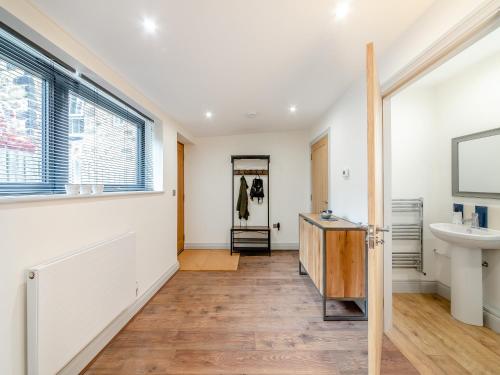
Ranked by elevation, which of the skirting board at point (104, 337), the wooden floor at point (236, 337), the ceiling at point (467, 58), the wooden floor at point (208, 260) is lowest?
the wooden floor at point (236, 337)

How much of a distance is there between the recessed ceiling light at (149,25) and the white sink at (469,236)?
2.85m

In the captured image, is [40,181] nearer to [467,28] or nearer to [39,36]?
[39,36]

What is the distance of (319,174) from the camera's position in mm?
3656

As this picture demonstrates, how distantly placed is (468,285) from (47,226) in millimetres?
3287

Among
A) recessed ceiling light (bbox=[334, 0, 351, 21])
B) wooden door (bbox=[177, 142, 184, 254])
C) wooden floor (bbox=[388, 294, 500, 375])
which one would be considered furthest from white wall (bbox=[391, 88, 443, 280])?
wooden door (bbox=[177, 142, 184, 254])

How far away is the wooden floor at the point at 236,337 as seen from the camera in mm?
1527

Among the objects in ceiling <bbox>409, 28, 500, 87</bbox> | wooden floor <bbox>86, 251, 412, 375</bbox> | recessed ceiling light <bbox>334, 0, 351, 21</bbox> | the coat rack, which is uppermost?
ceiling <bbox>409, 28, 500, 87</bbox>

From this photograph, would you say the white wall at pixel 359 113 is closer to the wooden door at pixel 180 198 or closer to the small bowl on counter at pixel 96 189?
the small bowl on counter at pixel 96 189

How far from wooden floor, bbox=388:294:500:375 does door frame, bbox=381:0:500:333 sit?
0.20 metres

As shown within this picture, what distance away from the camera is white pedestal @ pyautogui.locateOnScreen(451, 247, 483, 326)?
1881mm

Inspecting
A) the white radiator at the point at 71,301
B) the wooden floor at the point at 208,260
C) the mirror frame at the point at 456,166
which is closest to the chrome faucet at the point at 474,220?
the mirror frame at the point at 456,166

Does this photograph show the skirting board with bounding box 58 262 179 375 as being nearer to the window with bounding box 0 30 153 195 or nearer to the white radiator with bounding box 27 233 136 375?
the white radiator with bounding box 27 233 136 375

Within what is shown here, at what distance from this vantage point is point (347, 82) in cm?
234

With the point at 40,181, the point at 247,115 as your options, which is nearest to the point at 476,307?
the point at 247,115
